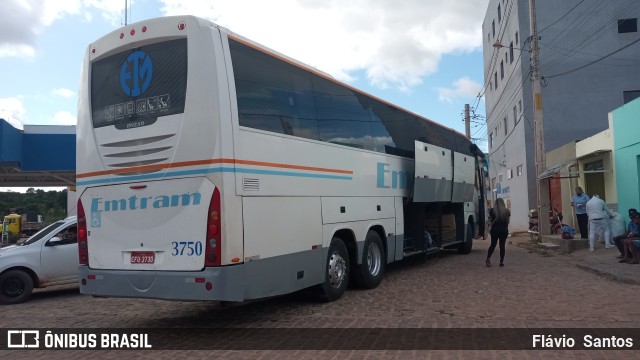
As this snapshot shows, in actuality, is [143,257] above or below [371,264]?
above

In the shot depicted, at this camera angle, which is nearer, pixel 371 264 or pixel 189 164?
pixel 189 164

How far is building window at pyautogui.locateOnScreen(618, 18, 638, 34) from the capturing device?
2533 centimetres

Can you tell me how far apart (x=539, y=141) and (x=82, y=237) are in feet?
51.1

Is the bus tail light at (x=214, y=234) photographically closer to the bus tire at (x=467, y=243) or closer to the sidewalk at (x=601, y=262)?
the sidewalk at (x=601, y=262)

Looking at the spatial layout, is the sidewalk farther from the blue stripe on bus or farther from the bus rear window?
the bus rear window

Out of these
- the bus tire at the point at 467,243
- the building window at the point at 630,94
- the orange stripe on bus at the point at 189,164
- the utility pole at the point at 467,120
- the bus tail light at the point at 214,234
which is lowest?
the bus tire at the point at 467,243

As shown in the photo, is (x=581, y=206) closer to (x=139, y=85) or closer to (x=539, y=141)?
(x=539, y=141)

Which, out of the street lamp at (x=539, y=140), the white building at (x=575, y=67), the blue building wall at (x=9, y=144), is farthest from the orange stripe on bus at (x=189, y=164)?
the white building at (x=575, y=67)

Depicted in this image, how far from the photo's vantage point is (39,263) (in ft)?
31.0

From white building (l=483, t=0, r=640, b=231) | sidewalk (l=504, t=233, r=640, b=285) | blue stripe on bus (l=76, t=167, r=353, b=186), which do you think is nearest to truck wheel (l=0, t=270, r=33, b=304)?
blue stripe on bus (l=76, t=167, r=353, b=186)

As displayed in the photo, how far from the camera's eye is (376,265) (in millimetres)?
9516

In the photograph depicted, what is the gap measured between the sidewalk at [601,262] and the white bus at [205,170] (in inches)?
209

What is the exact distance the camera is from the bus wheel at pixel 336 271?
7.92 metres

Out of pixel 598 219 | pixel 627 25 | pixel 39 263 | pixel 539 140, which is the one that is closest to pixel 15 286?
pixel 39 263
